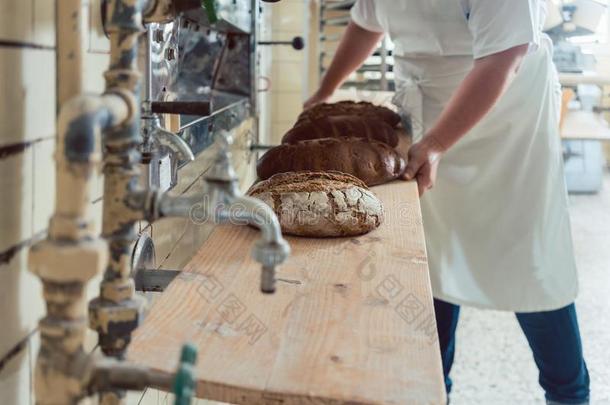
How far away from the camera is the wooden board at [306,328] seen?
655 millimetres

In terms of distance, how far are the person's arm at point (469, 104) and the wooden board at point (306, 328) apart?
22.9 inches

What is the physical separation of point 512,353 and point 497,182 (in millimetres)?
1087

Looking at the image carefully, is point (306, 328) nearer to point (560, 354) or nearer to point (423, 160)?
point (423, 160)

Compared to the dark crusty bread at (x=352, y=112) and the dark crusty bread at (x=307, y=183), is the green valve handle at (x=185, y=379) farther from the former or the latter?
the dark crusty bread at (x=352, y=112)

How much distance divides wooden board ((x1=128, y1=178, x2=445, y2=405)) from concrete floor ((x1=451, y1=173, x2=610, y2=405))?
1.63 meters

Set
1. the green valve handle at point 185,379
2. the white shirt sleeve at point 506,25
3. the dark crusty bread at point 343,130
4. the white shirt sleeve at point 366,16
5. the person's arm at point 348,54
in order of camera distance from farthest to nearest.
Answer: the person's arm at point 348,54 < the white shirt sleeve at point 366,16 < the dark crusty bread at point 343,130 < the white shirt sleeve at point 506,25 < the green valve handle at point 185,379

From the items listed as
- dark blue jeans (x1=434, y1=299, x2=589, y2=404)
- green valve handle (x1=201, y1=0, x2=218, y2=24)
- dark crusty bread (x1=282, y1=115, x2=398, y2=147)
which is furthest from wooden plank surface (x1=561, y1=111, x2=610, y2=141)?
green valve handle (x1=201, y1=0, x2=218, y2=24)

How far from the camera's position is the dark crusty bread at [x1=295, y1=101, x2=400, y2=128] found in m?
1.93

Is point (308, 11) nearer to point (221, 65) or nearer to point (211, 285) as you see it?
point (221, 65)

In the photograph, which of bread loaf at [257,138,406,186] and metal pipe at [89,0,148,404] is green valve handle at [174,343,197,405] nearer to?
metal pipe at [89,0,148,404]

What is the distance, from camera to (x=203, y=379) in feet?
2.15

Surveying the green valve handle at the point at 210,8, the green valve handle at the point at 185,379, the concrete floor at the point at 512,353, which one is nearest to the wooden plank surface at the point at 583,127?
the concrete floor at the point at 512,353

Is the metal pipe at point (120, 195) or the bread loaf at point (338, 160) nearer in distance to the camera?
the metal pipe at point (120, 195)

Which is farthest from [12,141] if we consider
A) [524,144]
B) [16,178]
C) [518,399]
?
[518,399]
